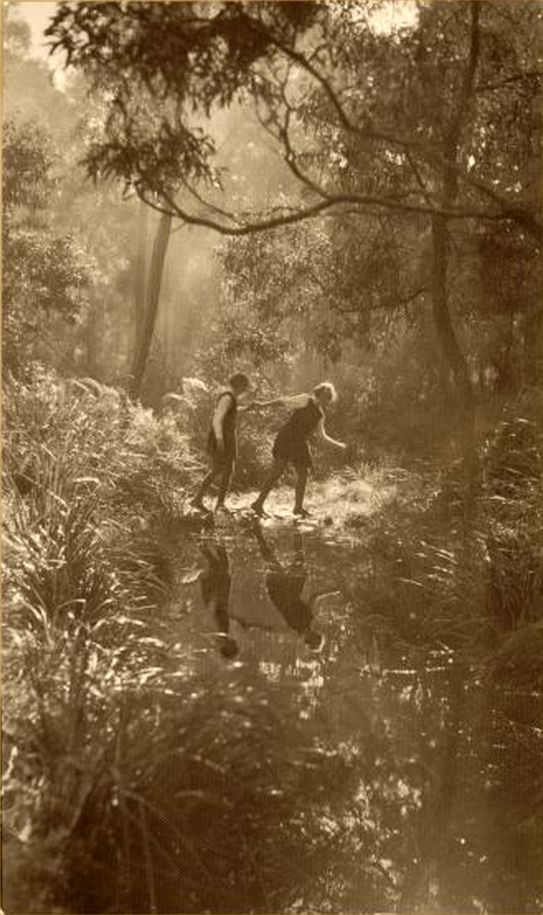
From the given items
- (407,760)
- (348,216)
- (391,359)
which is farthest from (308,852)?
(348,216)

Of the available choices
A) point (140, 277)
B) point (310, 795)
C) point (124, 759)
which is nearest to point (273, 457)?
point (140, 277)

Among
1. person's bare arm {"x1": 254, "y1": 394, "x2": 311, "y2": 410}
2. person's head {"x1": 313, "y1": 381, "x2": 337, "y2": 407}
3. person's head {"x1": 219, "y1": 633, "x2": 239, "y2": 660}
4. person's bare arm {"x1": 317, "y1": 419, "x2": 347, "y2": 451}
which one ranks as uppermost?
person's head {"x1": 313, "y1": 381, "x2": 337, "y2": 407}

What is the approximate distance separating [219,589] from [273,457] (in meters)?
0.69

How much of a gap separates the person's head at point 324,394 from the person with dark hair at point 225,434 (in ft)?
0.97

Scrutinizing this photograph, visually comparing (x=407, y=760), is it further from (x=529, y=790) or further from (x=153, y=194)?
(x=153, y=194)

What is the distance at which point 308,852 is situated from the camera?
287 cm

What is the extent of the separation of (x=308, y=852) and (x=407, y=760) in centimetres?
57

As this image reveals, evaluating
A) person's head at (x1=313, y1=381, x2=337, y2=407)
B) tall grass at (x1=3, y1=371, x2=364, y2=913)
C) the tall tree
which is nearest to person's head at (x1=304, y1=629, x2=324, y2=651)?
tall grass at (x1=3, y1=371, x2=364, y2=913)

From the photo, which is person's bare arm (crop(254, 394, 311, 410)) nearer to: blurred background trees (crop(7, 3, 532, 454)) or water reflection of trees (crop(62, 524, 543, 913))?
blurred background trees (crop(7, 3, 532, 454))

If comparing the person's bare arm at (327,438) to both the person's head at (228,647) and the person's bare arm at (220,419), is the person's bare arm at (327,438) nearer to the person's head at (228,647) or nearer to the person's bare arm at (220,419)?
the person's bare arm at (220,419)

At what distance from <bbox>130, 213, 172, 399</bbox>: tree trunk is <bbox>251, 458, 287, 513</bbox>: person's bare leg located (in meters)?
0.72

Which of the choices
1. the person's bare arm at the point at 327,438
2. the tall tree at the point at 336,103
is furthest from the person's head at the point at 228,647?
the tall tree at the point at 336,103

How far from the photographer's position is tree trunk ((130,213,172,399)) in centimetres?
366

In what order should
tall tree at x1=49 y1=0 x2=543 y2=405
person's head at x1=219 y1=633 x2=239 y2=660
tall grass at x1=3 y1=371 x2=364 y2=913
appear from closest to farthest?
tall grass at x1=3 y1=371 x2=364 y2=913 → tall tree at x1=49 y1=0 x2=543 y2=405 → person's head at x1=219 y1=633 x2=239 y2=660
